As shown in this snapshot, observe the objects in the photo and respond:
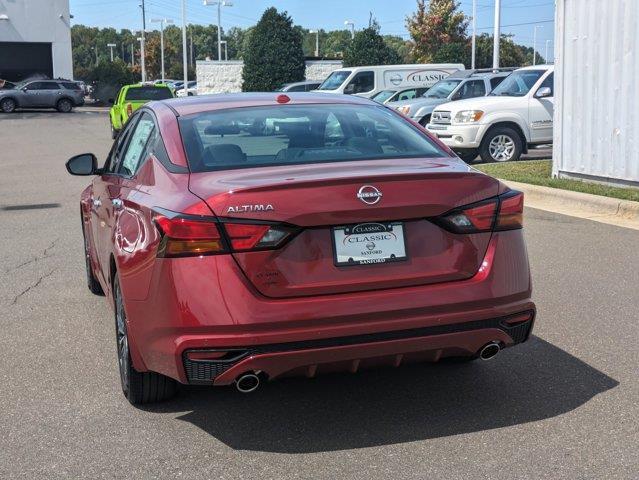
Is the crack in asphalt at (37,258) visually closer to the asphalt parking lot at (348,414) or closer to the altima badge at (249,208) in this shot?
the asphalt parking lot at (348,414)

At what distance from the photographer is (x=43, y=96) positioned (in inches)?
1912

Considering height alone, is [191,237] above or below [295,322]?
above

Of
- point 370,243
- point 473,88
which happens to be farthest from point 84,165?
Result: point 473,88

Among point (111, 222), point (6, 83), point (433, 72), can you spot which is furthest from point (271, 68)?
point (111, 222)

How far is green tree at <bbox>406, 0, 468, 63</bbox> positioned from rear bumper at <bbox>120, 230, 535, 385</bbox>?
2276 inches

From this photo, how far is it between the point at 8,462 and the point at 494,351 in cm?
232

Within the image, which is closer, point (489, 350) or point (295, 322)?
point (295, 322)

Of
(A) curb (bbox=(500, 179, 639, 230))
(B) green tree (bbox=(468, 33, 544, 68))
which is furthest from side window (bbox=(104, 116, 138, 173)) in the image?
(B) green tree (bbox=(468, 33, 544, 68))

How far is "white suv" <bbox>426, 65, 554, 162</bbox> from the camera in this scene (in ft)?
56.2

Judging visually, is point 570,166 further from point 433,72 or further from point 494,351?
point 433,72

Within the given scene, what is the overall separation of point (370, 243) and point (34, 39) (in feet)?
197

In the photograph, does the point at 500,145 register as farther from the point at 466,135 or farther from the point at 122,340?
the point at 122,340

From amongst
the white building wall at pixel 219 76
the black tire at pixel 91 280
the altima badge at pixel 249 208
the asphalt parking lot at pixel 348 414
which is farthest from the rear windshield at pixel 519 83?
the white building wall at pixel 219 76

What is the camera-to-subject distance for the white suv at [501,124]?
17.1 m
